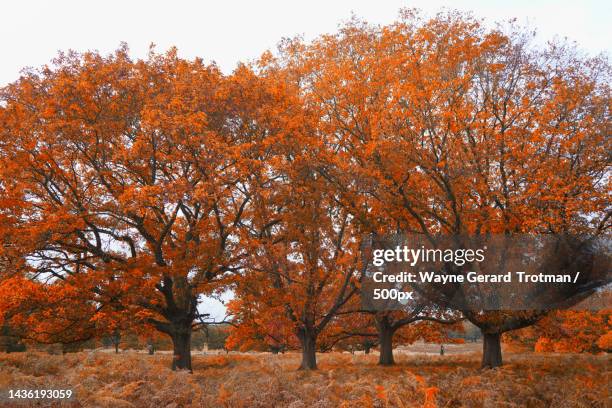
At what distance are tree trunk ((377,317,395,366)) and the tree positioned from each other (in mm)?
11100

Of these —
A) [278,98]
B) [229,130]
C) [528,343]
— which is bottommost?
[528,343]

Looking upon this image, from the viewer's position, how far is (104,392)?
914 cm

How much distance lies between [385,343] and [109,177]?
16.7m

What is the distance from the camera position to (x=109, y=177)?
19406mm

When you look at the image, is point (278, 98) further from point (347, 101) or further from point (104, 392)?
point (104, 392)

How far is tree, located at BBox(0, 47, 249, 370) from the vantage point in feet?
56.4

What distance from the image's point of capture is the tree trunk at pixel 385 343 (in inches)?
1093

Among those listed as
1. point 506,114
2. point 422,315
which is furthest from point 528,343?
point 506,114

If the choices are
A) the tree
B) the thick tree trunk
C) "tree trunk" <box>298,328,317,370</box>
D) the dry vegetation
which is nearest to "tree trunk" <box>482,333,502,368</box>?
the thick tree trunk

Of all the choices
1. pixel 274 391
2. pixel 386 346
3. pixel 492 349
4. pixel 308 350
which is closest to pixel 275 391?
pixel 274 391

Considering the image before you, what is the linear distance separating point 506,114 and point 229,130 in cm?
1037

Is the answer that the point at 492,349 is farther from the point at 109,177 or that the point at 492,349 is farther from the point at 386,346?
the point at 109,177

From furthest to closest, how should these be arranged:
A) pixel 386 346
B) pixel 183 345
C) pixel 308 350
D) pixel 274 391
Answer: pixel 386 346 < pixel 308 350 < pixel 183 345 < pixel 274 391

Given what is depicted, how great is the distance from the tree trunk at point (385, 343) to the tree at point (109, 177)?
11100 millimetres
